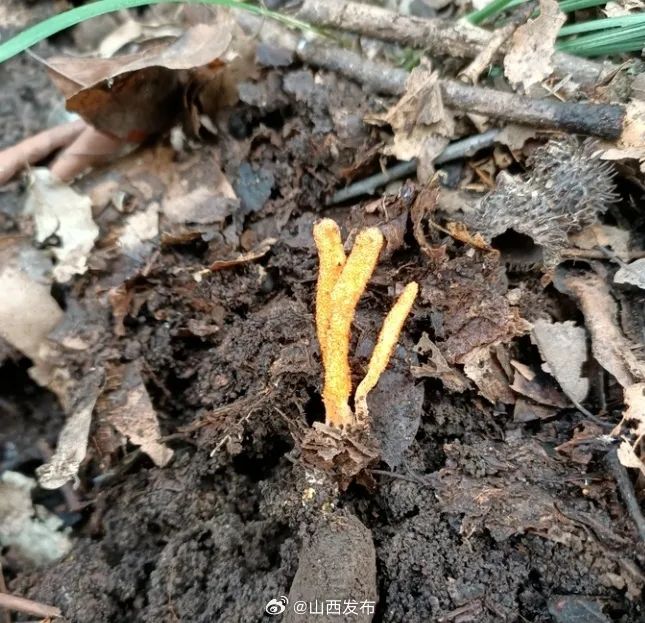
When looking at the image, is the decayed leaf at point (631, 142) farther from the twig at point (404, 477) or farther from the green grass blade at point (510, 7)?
the twig at point (404, 477)

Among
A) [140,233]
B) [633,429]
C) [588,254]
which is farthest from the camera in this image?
[140,233]

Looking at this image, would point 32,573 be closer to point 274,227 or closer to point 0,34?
point 274,227

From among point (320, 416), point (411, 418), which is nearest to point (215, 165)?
point (320, 416)

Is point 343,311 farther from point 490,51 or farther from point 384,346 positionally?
point 490,51

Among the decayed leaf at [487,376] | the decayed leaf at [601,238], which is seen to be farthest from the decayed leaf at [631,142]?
the decayed leaf at [487,376]

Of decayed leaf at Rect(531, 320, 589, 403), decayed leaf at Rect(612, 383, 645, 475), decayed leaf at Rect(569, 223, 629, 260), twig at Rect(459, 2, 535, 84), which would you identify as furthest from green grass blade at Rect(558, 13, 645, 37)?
decayed leaf at Rect(612, 383, 645, 475)

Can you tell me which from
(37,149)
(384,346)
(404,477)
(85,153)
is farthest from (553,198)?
(37,149)
